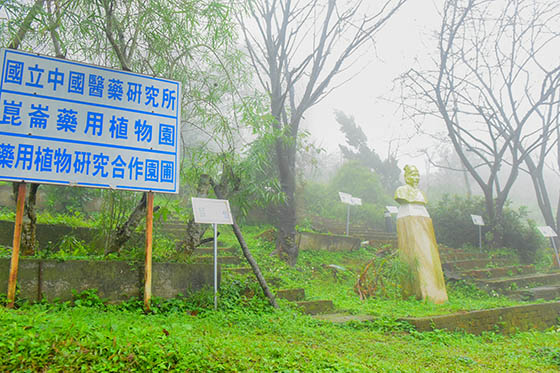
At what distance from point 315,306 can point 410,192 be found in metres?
3.65

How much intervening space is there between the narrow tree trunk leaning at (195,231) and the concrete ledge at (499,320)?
320cm

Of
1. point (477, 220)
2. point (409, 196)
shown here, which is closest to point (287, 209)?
point (409, 196)

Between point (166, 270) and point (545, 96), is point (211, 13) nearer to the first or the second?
point (166, 270)

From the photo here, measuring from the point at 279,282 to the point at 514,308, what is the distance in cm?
420

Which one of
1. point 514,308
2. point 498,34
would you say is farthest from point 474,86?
point 514,308

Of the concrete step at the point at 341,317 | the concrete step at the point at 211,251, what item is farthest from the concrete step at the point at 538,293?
the concrete step at the point at 211,251

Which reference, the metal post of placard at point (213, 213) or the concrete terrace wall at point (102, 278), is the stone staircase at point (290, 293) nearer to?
the concrete terrace wall at point (102, 278)

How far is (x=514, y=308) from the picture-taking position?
276 inches

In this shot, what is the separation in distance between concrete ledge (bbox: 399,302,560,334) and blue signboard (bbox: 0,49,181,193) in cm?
410

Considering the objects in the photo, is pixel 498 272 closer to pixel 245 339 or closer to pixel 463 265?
pixel 463 265

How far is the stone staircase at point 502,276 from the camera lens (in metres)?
9.42

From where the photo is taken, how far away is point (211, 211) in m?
5.41

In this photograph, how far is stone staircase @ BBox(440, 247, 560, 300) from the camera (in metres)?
9.42

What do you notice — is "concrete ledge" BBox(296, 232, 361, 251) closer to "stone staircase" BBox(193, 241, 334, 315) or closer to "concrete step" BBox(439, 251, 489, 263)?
"concrete step" BBox(439, 251, 489, 263)
